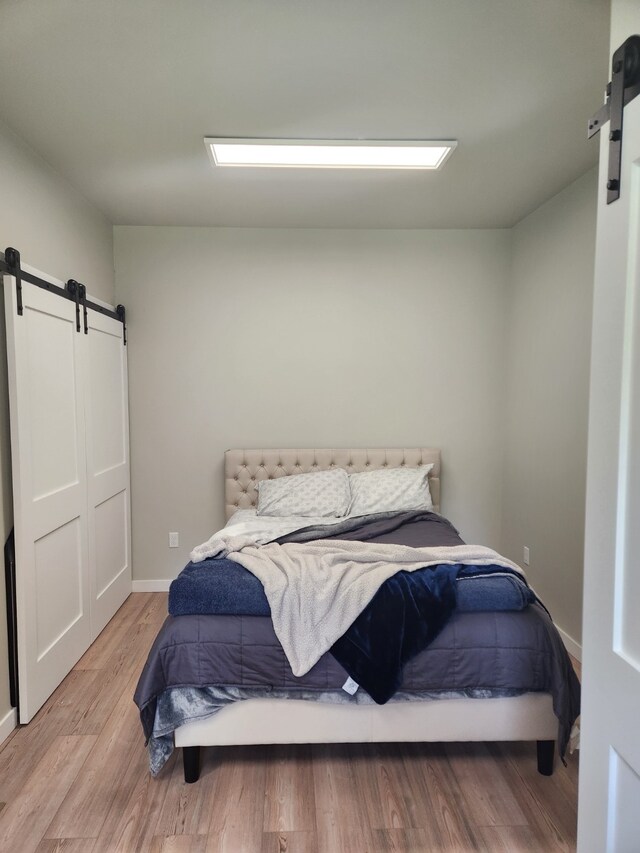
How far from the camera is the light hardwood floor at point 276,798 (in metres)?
1.63

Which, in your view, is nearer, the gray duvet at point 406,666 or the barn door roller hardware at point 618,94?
the barn door roller hardware at point 618,94

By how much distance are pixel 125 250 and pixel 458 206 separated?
2.40 m

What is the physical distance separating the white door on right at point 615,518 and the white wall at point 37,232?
2.27 m

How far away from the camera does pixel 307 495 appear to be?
3363 mm

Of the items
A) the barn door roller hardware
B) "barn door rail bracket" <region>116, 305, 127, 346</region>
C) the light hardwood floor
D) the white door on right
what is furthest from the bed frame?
"barn door rail bracket" <region>116, 305, 127, 346</region>

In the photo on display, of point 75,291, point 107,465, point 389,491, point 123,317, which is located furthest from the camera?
point 123,317

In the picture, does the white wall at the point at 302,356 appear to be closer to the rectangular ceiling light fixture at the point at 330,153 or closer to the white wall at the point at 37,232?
the white wall at the point at 37,232

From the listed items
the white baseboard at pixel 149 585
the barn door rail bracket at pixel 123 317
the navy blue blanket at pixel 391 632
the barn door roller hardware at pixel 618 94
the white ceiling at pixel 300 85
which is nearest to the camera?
the barn door roller hardware at pixel 618 94

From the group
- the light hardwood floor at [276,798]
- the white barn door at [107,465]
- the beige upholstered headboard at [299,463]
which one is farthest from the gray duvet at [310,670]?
the beige upholstered headboard at [299,463]

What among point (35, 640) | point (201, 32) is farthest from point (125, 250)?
point (35, 640)

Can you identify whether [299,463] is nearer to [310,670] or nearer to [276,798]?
[310,670]

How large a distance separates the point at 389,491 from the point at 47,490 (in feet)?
6.81

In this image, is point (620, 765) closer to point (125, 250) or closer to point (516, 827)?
point (516, 827)

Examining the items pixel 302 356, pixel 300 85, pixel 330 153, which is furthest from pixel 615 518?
pixel 302 356
